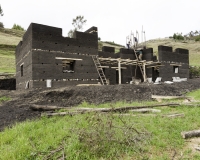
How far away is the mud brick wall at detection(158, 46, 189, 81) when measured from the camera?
2270 cm

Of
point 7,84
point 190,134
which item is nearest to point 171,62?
point 190,134

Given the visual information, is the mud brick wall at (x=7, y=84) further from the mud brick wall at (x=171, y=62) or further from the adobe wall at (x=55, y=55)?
the mud brick wall at (x=171, y=62)

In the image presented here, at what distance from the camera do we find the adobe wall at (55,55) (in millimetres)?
14164

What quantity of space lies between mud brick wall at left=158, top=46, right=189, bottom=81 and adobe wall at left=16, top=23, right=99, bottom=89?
399 inches

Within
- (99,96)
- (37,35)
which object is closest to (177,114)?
(99,96)

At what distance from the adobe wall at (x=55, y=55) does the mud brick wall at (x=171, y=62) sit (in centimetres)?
1013

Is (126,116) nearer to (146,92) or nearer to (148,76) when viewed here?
(146,92)

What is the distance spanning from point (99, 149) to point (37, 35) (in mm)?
13058

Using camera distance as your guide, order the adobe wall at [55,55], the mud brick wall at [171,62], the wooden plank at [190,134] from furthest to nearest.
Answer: the mud brick wall at [171,62] < the adobe wall at [55,55] < the wooden plank at [190,134]

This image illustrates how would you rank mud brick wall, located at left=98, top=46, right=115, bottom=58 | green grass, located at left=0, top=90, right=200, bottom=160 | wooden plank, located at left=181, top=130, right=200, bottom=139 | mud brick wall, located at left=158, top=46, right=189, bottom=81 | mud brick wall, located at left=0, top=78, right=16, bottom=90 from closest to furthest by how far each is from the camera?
green grass, located at left=0, top=90, right=200, bottom=160
wooden plank, located at left=181, top=130, right=200, bottom=139
mud brick wall, located at left=98, top=46, right=115, bottom=58
mud brick wall, located at left=158, top=46, right=189, bottom=81
mud brick wall, located at left=0, top=78, right=16, bottom=90

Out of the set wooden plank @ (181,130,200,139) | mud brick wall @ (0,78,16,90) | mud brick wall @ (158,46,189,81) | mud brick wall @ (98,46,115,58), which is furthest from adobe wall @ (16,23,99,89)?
wooden plank @ (181,130,200,139)

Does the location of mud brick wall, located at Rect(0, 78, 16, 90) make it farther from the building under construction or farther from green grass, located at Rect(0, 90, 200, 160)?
green grass, located at Rect(0, 90, 200, 160)

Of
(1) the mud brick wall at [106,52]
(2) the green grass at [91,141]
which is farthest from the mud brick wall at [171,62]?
(2) the green grass at [91,141]

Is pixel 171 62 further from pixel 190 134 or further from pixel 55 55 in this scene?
pixel 190 134
